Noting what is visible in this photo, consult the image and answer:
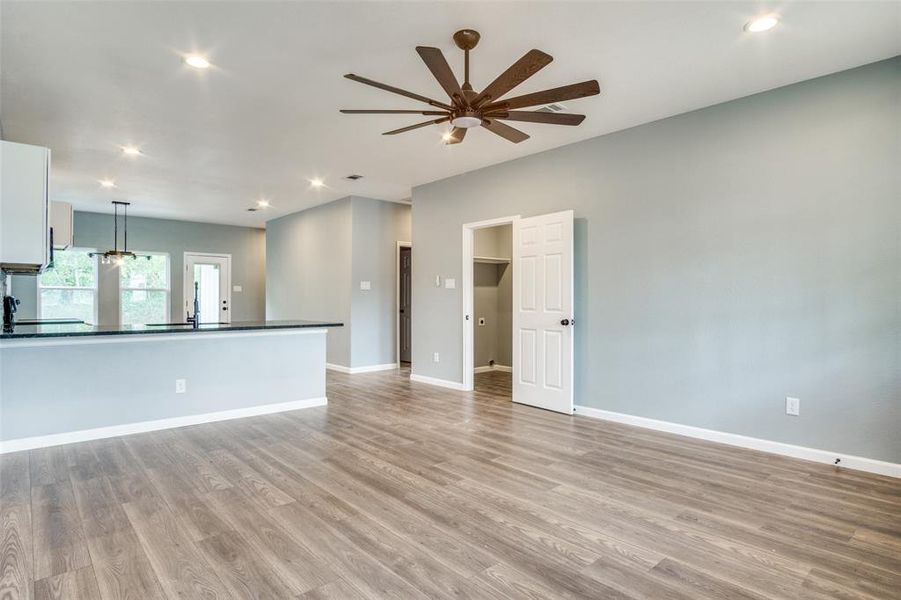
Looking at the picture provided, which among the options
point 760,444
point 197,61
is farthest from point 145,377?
point 760,444

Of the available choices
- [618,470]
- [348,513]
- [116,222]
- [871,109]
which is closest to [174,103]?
[348,513]

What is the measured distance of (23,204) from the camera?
10.6ft

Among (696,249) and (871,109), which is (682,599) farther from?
(871,109)

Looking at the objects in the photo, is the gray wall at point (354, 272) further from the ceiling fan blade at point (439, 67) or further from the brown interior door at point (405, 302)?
the ceiling fan blade at point (439, 67)

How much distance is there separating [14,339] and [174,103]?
2.19m

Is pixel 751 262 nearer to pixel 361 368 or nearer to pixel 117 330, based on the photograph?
pixel 117 330

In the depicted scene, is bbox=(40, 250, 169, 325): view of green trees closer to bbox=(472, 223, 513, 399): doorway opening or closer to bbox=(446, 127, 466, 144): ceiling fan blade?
bbox=(472, 223, 513, 399): doorway opening

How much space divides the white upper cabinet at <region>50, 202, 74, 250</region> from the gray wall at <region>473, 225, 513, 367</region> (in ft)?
17.7

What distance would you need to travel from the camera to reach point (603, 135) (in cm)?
454

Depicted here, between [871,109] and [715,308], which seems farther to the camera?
[715,308]

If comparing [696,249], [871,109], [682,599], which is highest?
[871,109]

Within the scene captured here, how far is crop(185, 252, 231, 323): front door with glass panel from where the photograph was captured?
978cm

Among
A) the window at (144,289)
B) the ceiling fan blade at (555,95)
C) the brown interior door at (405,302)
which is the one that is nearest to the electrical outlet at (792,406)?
the ceiling fan blade at (555,95)

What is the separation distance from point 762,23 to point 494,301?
5.25 m
